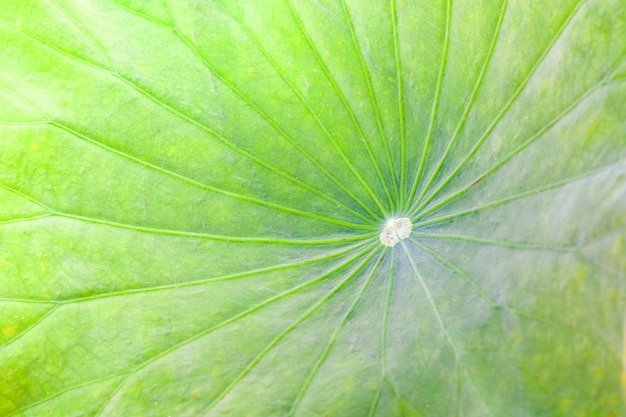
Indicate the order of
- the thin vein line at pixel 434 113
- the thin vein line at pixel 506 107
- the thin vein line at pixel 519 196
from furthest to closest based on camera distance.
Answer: the thin vein line at pixel 434 113
the thin vein line at pixel 506 107
the thin vein line at pixel 519 196

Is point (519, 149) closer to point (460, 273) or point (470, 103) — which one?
point (470, 103)

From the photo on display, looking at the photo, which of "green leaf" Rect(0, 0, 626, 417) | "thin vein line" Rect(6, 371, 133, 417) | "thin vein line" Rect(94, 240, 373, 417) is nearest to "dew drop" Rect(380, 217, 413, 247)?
"green leaf" Rect(0, 0, 626, 417)

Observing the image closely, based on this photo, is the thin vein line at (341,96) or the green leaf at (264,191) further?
the thin vein line at (341,96)

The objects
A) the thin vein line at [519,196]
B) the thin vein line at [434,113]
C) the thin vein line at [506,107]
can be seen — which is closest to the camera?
the thin vein line at [519,196]

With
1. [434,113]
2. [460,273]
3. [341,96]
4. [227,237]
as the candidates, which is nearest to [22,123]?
[227,237]

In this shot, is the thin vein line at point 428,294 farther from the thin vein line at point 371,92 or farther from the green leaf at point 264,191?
the thin vein line at point 371,92

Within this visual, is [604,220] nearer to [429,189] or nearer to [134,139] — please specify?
[429,189]

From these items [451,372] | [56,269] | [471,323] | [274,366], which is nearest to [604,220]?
[471,323]

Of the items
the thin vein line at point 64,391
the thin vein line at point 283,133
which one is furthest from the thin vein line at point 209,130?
the thin vein line at point 64,391
